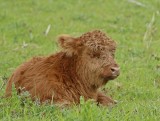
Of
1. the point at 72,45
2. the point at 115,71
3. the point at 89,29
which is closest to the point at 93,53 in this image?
the point at 72,45

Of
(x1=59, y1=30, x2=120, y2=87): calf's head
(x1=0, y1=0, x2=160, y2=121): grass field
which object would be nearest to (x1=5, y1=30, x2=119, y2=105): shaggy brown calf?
(x1=59, y1=30, x2=120, y2=87): calf's head

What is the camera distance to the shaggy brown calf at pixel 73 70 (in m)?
8.01

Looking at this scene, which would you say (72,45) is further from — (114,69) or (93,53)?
(114,69)

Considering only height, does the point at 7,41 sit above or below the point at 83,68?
below

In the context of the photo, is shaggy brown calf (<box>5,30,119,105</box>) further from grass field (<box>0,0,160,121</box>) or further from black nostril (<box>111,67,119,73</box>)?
grass field (<box>0,0,160,121</box>)

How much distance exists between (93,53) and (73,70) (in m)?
0.42

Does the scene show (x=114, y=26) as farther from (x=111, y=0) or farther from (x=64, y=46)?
(x=64, y=46)

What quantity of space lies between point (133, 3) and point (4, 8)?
4716 millimetres

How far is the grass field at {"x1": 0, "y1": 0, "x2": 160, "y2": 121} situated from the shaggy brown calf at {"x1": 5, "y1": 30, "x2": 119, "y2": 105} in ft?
1.62

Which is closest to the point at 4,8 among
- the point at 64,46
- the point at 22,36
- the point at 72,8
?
the point at 72,8

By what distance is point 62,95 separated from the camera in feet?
26.2

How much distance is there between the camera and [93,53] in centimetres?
816

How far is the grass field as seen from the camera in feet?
23.4

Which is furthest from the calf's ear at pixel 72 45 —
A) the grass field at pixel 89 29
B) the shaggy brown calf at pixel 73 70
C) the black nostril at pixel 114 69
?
the grass field at pixel 89 29
